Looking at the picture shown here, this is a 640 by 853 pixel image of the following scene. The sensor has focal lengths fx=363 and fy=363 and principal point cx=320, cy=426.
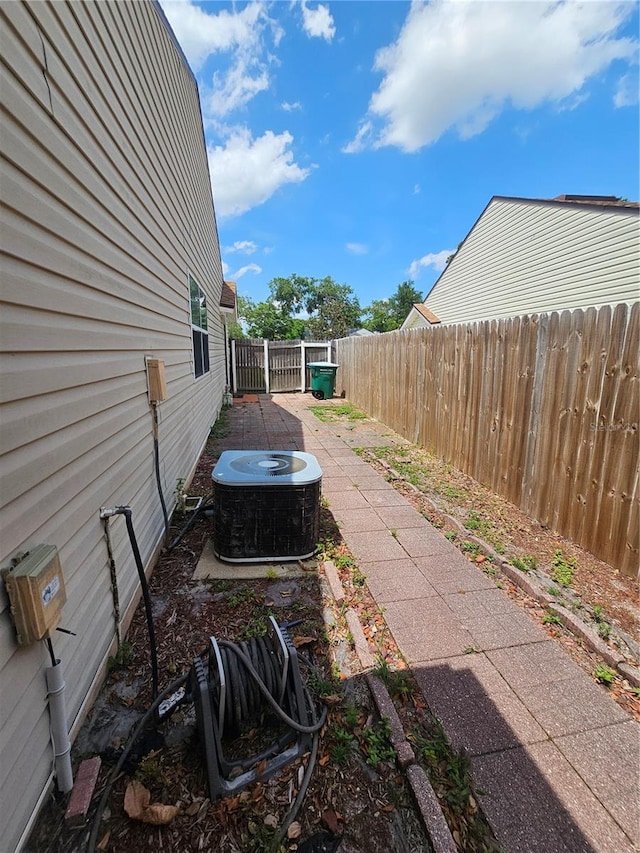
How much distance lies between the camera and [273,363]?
1334cm

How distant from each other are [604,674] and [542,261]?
11.3m

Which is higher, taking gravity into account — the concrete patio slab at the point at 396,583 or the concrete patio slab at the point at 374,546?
the concrete patio slab at the point at 374,546

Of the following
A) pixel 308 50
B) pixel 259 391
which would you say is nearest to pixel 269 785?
pixel 308 50

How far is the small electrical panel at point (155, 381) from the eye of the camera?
2705mm

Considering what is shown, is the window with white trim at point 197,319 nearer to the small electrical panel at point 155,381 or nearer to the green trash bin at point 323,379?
the small electrical panel at point 155,381

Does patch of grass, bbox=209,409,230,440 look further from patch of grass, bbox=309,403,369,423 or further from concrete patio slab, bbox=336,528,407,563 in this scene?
concrete patio slab, bbox=336,528,407,563

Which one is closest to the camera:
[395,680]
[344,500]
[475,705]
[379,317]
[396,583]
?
[475,705]

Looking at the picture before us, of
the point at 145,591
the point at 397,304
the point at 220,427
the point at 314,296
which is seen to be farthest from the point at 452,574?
the point at 397,304

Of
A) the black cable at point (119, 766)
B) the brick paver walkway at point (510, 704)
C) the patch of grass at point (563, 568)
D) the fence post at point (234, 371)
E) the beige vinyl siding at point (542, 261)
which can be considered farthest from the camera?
the fence post at point (234, 371)

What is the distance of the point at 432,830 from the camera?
1219 mm

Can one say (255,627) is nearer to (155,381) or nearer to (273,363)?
(155,381)

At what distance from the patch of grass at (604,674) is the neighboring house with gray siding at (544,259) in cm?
907

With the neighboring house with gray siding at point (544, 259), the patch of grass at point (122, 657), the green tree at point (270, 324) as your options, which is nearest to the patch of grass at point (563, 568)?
the patch of grass at point (122, 657)

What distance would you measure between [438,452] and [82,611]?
4764mm
